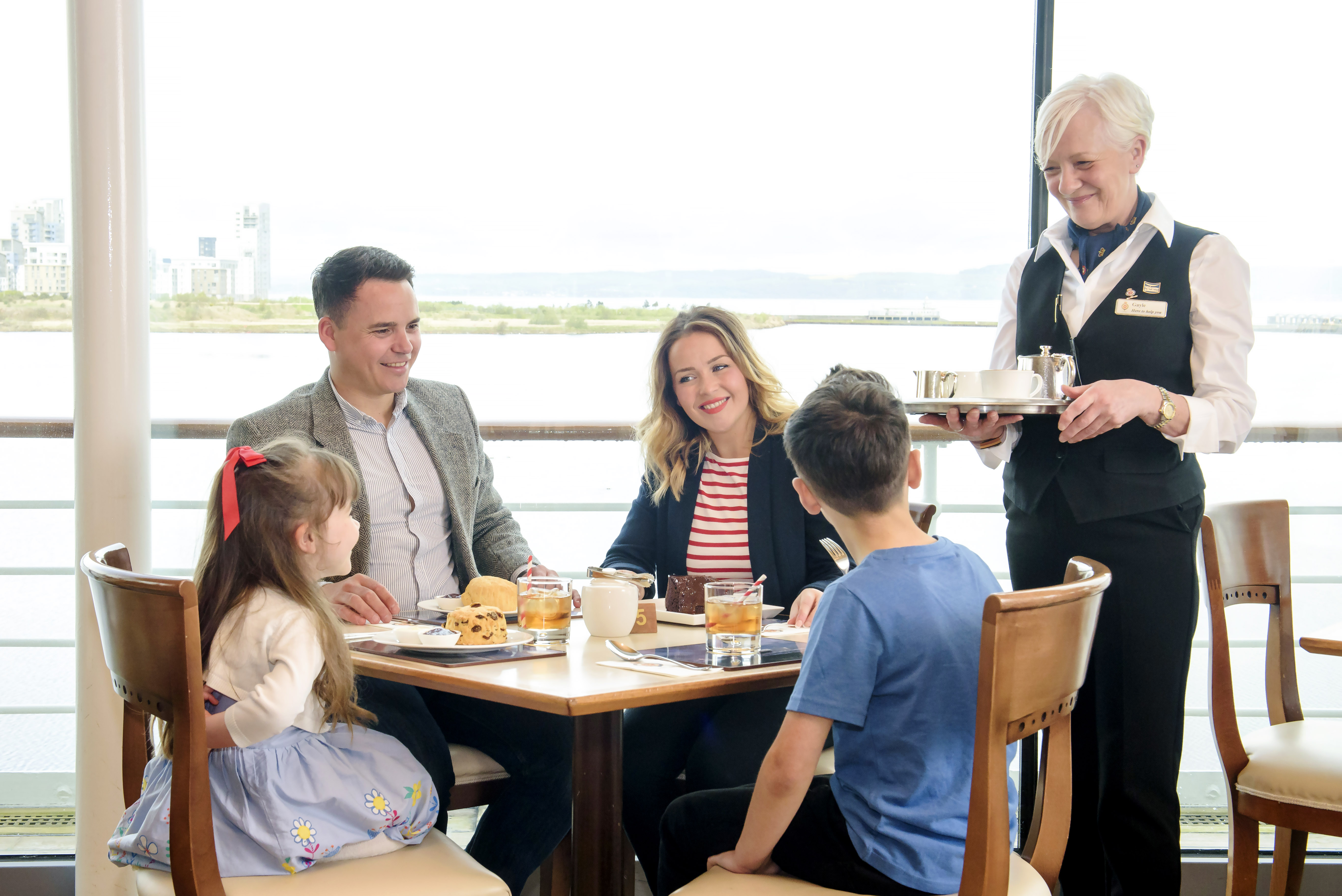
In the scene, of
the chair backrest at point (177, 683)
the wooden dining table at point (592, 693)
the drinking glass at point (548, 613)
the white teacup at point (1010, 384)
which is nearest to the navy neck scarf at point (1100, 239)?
the white teacup at point (1010, 384)

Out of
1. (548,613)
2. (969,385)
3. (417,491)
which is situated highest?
(969,385)

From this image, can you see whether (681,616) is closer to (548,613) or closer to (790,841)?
(548,613)

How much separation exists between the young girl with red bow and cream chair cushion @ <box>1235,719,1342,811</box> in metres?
1.45

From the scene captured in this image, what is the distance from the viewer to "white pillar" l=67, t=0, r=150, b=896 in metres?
2.19

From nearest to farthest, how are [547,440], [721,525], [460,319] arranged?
[721,525], [547,440], [460,319]

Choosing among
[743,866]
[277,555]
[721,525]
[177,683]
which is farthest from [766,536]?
[177,683]

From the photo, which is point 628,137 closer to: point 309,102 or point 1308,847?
point 309,102

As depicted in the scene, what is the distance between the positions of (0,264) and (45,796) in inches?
52.9

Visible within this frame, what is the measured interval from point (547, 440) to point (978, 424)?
3.98 feet

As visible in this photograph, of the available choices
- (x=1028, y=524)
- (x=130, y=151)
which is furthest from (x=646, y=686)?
(x=130, y=151)

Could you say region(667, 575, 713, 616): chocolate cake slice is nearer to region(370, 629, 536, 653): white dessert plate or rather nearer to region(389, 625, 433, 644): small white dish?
region(370, 629, 536, 653): white dessert plate

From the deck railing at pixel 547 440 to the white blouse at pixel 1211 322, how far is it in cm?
72

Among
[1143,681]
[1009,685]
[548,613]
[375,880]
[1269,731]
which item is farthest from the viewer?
[1269,731]

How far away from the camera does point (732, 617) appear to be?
144 centimetres
